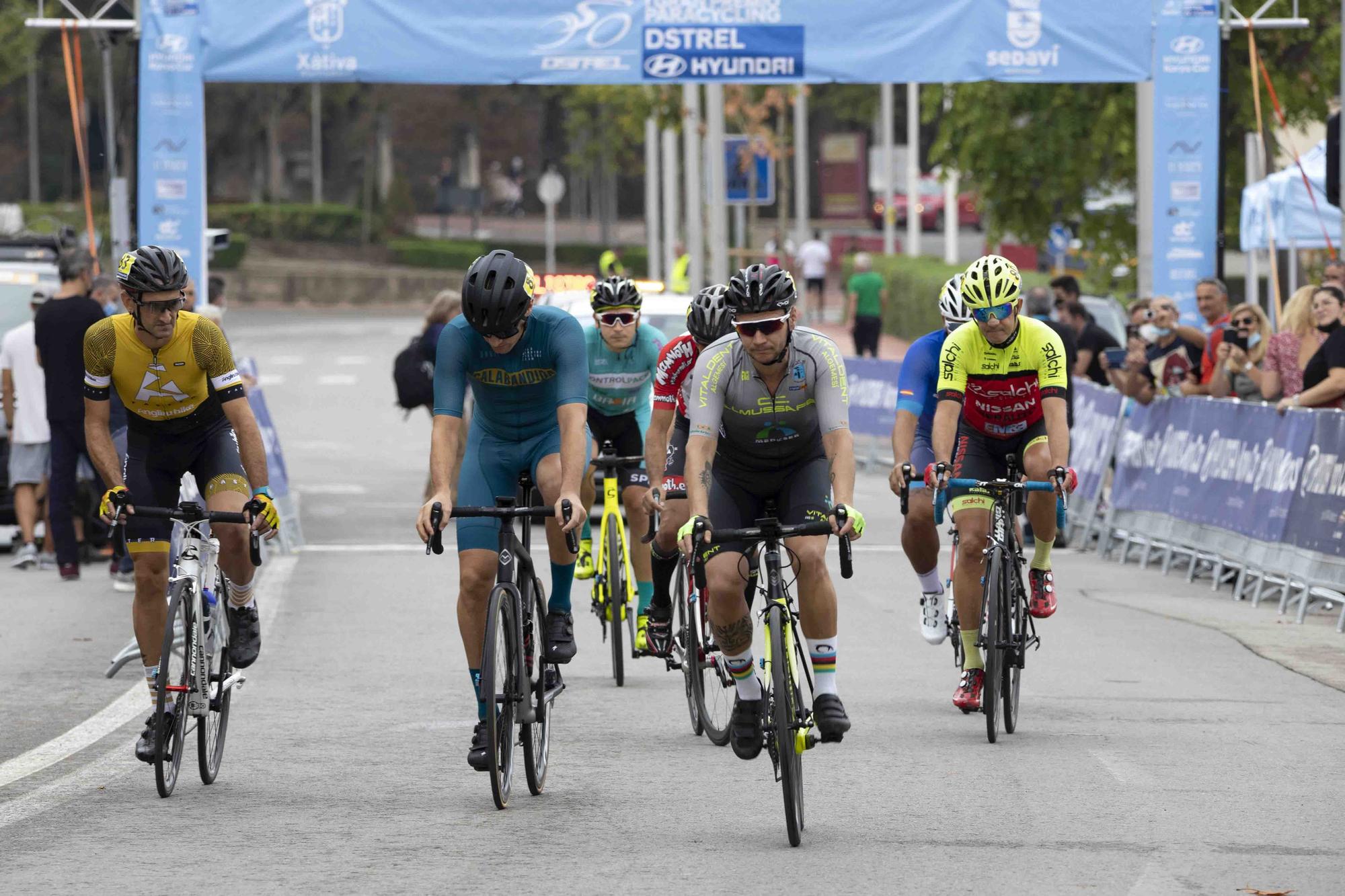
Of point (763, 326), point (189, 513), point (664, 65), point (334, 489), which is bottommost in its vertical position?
point (334, 489)

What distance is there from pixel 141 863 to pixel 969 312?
439 centimetres

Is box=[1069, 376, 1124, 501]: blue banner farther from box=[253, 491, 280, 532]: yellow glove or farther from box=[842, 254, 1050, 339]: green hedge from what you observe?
box=[842, 254, 1050, 339]: green hedge

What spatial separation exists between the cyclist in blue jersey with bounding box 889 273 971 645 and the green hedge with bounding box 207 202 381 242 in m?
51.7

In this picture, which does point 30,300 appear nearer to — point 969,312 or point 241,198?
point 969,312

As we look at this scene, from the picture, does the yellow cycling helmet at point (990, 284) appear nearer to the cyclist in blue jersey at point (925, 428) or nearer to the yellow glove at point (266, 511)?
the cyclist in blue jersey at point (925, 428)

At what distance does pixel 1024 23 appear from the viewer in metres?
18.9

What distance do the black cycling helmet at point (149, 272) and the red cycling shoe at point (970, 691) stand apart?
3719 mm

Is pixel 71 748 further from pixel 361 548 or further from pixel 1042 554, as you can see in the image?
pixel 361 548

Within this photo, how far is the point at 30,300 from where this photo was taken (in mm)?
16562

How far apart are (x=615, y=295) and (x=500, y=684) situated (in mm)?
4165

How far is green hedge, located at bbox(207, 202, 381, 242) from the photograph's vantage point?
203ft

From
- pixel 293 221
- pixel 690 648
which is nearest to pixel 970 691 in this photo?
pixel 690 648

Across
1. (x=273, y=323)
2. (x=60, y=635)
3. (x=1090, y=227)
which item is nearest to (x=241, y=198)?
(x=273, y=323)

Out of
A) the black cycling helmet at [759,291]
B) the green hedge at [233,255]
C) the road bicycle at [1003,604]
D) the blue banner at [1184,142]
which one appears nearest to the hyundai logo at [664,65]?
the blue banner at [1184,142]
